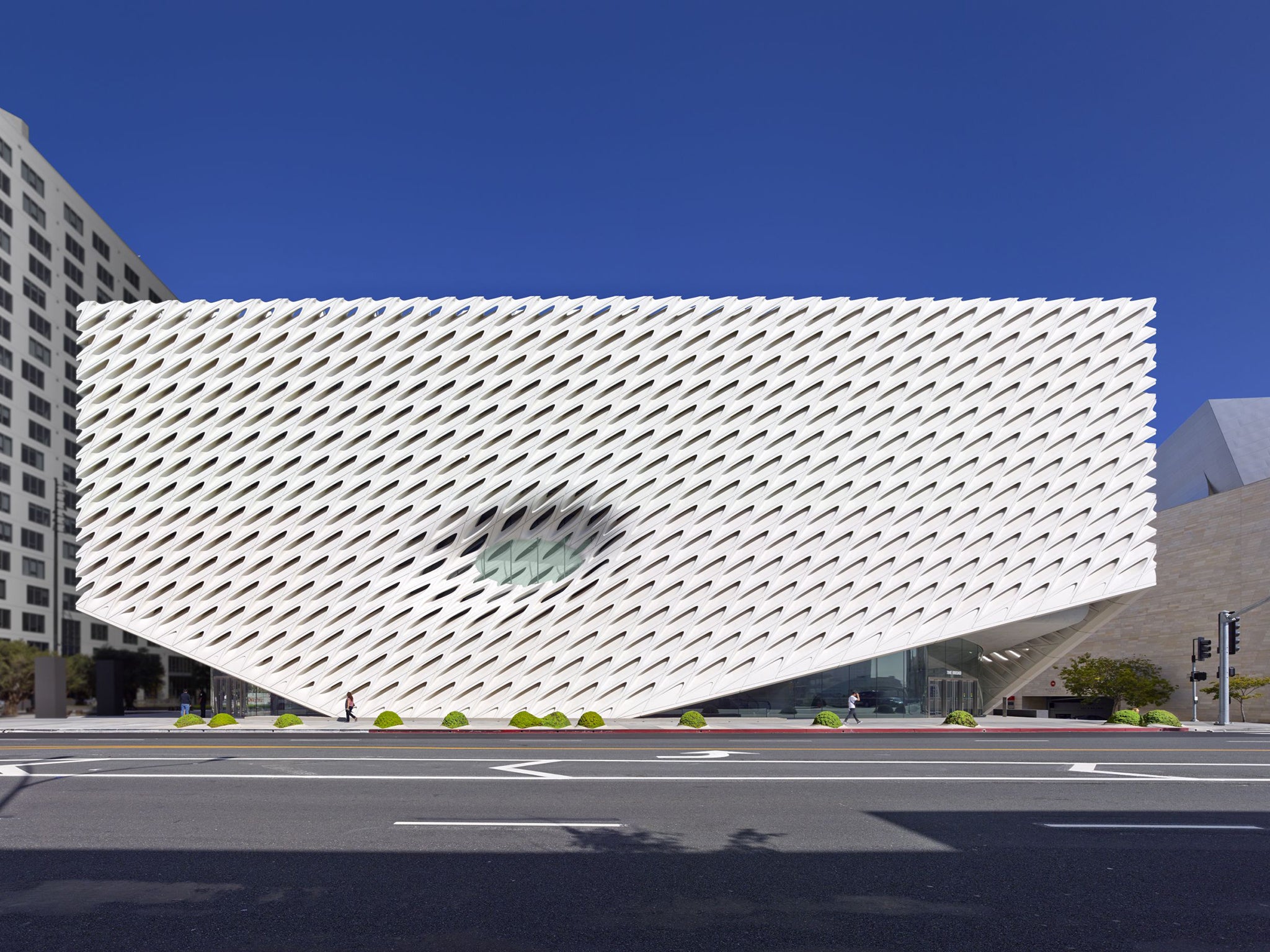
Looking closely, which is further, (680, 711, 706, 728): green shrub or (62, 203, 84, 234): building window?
(62, 203, 84, 234): building window

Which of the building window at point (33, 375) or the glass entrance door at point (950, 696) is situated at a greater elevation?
the building window at point (33, 375)

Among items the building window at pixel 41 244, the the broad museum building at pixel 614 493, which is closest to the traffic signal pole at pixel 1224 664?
the the broad museum building at pixel 614 493

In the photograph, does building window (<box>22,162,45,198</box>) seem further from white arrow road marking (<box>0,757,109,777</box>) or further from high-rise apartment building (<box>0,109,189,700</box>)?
white arrow road marking (<box>0,757,109,777</box>)

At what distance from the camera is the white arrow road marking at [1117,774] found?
15055mm

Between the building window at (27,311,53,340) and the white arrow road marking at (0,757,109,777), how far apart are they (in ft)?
223

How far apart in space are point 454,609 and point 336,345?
1235cm

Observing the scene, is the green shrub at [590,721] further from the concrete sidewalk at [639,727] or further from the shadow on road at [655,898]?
the shadow on road at [655,898]

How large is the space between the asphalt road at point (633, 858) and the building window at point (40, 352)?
69798 mm

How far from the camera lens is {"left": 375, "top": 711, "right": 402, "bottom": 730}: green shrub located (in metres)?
33.0

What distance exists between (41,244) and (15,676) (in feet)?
128

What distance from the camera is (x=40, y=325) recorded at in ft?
249

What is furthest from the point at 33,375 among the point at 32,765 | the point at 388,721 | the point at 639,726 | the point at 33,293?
the point at 32,765

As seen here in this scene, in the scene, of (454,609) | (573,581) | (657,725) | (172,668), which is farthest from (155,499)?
(172,668)

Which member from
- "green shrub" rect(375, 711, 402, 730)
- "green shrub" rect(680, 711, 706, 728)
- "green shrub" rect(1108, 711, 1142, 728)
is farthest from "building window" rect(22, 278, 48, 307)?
"green shrub" rect(1108, 711, 1142, 728)
